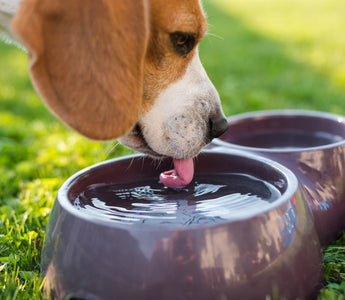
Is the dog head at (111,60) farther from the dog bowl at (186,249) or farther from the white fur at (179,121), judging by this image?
the dog bowl at (186,249)

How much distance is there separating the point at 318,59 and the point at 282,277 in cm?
445

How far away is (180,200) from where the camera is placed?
1.86 m

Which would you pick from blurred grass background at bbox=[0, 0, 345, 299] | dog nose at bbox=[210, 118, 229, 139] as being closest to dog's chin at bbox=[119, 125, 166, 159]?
dog nose at bbox=[210, 118, 229, 139]

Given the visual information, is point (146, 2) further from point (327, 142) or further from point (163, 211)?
point (327, 142)

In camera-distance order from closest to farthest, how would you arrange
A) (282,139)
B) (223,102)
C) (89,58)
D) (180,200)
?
(89,58), (180,200), (282,139), (223,102)

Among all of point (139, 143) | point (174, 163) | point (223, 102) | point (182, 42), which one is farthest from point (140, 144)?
point (223, 102)

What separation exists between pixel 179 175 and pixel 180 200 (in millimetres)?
163

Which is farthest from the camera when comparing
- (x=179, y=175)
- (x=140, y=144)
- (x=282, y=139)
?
(x=282, y=139)

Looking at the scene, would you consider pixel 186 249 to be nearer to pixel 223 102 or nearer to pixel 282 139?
pixel 282 139

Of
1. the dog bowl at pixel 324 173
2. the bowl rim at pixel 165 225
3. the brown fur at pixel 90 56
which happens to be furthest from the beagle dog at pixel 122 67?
the dog bowl at pixel 324 173

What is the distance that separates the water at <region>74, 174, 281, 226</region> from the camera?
1.68 m

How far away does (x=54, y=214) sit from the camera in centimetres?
167

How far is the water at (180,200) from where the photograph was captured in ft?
5.52

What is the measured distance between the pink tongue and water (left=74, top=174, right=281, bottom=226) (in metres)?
0.02
